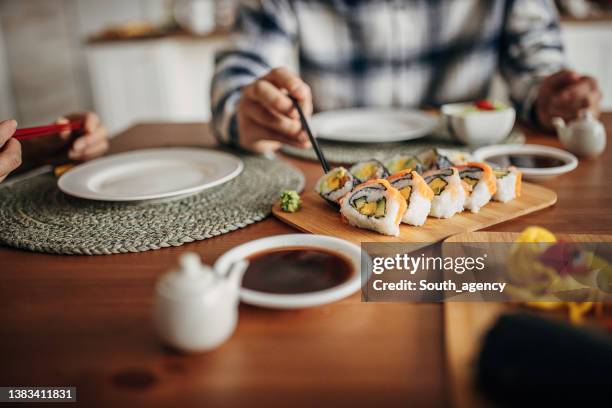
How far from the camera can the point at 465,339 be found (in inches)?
22.4

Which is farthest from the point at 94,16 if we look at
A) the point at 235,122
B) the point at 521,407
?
the point at 521,407

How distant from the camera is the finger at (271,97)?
1.18 meters

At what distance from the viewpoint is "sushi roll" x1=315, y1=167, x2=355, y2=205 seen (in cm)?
92

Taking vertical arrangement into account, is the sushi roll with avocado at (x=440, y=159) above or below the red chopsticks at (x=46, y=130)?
below

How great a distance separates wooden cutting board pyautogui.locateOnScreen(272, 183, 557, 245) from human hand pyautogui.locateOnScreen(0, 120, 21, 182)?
17.7 inches

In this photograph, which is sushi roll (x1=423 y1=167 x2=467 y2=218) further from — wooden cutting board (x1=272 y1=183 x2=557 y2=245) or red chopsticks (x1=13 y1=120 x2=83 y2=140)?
red chopsticks (x1=13 y1=120 x2=83 y2=140)

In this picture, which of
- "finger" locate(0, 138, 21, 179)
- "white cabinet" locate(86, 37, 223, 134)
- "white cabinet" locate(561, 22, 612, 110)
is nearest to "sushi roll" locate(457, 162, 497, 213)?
"finger" locate(0, 138, 21, 179)

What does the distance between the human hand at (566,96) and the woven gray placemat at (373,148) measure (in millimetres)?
104

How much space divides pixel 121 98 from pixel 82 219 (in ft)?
10.6

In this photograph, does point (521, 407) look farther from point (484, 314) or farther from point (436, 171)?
point (436, 171)

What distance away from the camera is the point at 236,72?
1.58m

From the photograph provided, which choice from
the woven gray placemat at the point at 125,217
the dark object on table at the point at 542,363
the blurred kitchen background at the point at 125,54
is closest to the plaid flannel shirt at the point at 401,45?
the woven gray placemat at the point at 125,217

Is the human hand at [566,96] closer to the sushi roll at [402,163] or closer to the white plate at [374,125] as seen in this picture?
the white plate at [374,125]

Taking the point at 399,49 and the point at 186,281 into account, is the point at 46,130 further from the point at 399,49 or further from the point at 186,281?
the point at 399,49
